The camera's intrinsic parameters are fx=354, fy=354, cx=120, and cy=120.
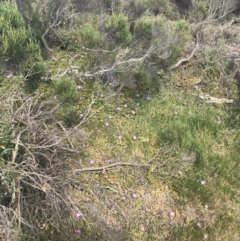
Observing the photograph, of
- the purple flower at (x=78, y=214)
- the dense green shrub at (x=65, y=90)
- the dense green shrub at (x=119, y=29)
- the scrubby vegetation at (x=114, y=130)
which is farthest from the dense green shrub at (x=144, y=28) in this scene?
the purple flower at (x=78, y=214)

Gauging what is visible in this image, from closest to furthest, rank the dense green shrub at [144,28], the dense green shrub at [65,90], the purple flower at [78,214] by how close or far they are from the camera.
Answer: the purple flower at [78,214]
the dense green shrub at [65,90]
the dense green shrub at [144,28]

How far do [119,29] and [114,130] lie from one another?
1.24 meters

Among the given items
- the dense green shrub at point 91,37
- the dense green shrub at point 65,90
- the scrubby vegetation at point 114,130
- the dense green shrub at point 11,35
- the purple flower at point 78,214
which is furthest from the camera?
the dense green shrub at point 91,37

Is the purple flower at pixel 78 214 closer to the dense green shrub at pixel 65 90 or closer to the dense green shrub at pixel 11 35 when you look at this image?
the dense green shrub at pixel 65 90

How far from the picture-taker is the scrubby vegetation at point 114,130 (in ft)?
7.43

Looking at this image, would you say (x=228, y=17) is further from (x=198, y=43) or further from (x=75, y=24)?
(x=75, y=24)

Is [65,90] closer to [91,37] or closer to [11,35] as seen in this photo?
[11,35]

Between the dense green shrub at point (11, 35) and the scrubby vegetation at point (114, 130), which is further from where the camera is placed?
the dense green shrub at point (11, 35)

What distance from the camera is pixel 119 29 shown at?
3732mm

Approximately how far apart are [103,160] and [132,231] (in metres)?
0.61

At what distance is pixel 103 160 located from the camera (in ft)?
9.13

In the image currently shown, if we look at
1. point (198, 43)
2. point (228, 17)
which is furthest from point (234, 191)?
point (228, 17)

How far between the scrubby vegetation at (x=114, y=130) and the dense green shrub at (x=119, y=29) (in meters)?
0.02

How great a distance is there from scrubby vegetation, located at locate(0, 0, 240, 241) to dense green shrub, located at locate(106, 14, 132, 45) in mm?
15
